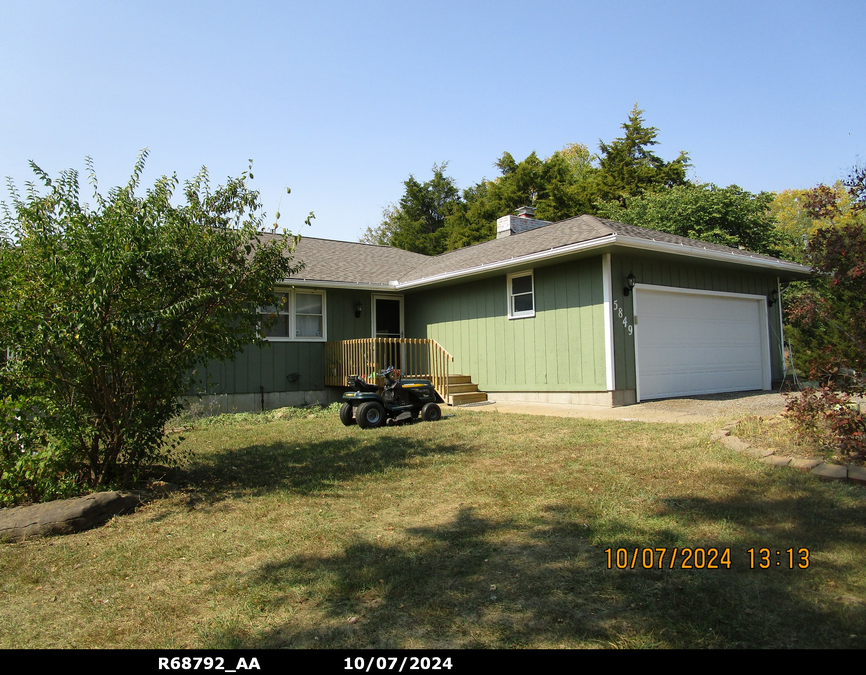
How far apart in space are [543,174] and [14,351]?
28.3 metres

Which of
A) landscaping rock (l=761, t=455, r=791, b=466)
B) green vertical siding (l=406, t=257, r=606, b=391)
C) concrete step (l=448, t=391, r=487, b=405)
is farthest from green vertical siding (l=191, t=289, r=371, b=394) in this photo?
landscaping rock (l=761, t=455, r=791, b=466)

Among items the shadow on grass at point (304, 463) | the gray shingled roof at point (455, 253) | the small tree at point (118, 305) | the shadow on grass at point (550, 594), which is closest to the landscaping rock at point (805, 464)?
the shadow on grass at point (550, 594)

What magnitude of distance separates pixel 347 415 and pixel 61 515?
4.67 meters

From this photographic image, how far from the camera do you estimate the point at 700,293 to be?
37.2ft

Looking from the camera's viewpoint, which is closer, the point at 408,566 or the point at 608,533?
the point at 408,566

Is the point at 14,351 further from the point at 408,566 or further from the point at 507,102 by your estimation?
the point at 507,102

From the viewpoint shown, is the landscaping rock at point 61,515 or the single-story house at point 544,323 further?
the single-story house at point 544,323

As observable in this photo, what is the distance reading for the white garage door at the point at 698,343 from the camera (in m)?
10.3

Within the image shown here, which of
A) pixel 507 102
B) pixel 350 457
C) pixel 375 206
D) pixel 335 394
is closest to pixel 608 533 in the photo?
pixel 350 457

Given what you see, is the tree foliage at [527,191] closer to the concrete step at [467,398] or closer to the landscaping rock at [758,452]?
the concrete step at [467,398]

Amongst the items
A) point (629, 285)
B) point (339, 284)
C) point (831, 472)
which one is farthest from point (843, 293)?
point (339, 284)

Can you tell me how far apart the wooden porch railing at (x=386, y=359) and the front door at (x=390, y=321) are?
0.08 ft

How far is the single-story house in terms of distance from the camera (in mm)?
9984

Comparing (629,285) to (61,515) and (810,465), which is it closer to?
(810,465)
